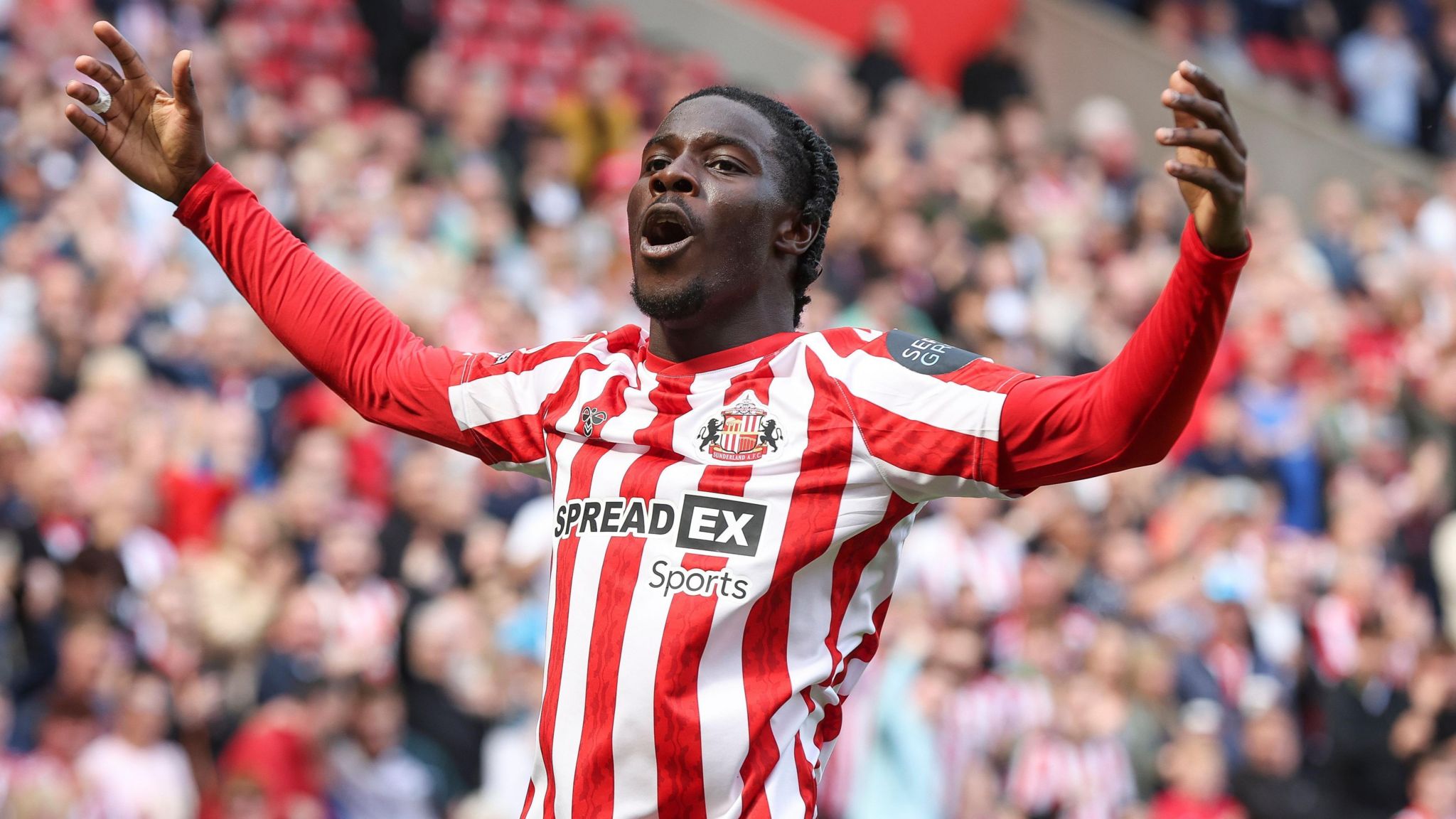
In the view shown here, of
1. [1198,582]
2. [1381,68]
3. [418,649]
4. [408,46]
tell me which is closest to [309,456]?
[418,649]

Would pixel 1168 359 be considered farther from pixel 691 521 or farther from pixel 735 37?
pixel 735 37

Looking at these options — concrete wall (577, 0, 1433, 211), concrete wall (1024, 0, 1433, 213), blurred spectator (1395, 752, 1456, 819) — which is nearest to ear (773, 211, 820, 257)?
blurred spectator (1395, 752, 1456, 819)

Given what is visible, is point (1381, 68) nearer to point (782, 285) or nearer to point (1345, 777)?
point (1345, 777)

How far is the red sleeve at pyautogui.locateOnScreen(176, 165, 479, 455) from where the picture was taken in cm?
388

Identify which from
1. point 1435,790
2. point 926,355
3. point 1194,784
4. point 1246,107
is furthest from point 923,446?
point 1246,107

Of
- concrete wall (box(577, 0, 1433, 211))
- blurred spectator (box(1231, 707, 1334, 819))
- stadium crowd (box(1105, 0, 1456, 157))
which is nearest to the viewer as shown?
blurred spectator (box(1231, 707, 1334, 819))

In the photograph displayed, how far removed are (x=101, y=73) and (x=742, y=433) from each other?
1533mm

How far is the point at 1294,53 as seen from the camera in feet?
59.4

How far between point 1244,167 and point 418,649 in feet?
19.6

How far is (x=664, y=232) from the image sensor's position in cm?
365

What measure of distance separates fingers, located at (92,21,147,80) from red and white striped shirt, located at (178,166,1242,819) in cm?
114

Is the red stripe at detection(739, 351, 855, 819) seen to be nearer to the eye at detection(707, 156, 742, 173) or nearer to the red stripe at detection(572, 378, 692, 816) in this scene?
the red stripe at detection(572, 378, 692, 816)

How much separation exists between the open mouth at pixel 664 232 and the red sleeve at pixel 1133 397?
0.74 meters

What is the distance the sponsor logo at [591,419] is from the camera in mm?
3635
